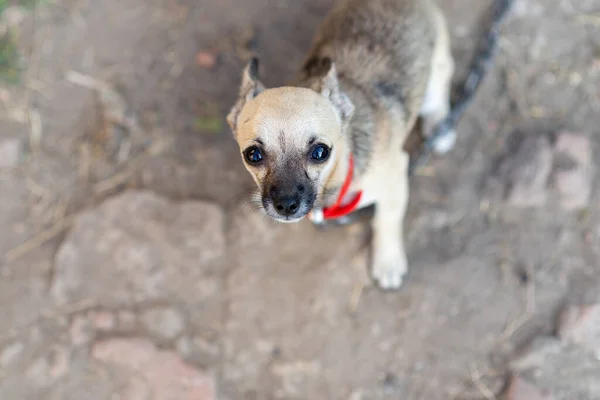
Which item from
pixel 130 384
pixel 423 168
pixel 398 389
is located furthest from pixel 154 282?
pixel 423 168

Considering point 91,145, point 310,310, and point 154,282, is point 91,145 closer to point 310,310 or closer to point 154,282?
point 154,282

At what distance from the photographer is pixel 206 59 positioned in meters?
5.02

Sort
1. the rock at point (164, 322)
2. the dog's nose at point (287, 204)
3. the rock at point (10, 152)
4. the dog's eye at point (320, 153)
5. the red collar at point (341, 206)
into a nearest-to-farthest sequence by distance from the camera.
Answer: the dog's nose at point (287, 204), the dog's eye at point (320, 153), the red collar at point (341, 206), the rock at point (164, 322), the rock at point (10, 152)

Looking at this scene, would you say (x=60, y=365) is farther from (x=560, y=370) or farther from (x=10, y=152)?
(x=560, y=370)

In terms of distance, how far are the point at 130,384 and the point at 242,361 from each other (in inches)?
39.1

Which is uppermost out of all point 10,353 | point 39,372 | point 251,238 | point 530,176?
point 530,176

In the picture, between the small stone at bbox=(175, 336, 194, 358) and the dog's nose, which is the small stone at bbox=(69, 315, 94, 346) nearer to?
the small stone at bbox=(175, 336, 194, 358)

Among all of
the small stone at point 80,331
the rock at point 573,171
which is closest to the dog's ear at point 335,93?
the rock at point 573,171

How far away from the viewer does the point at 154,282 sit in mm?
4562

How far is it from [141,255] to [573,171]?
3.93m

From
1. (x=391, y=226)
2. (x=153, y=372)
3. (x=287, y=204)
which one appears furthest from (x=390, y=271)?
(x=153, y=372)

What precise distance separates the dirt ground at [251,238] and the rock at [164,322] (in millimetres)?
13

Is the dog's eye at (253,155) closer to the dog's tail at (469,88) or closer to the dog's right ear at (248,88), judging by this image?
the dog's right ear at (248,88)

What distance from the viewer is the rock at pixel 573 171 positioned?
434 centimetres
